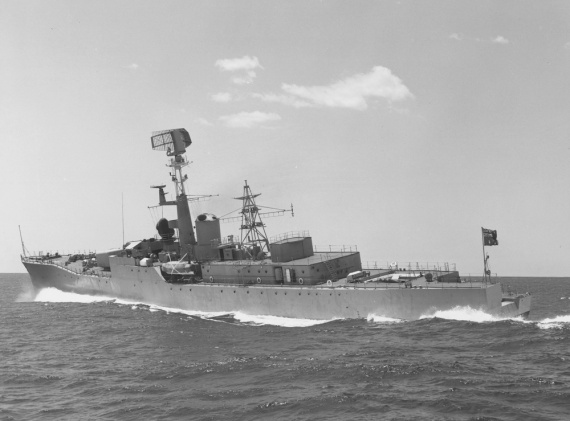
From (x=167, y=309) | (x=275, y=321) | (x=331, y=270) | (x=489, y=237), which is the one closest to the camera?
(x=489, y=237)

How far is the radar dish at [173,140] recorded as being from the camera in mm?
43406

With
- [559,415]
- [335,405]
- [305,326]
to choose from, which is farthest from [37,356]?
[559,415]

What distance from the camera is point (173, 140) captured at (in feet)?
142

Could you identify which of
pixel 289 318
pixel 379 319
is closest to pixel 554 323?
pixel 379 319

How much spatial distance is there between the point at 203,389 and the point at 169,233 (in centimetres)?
2917

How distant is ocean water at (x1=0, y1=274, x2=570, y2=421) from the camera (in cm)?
1578

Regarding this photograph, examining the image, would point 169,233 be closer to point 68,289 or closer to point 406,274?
point 68,289

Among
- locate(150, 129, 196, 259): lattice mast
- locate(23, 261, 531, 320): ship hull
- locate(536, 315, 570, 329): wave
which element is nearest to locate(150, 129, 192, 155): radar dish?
locate(150, 129, 196, 259): lattice mast

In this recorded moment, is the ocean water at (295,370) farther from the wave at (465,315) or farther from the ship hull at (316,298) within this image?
the ship hull at (316,298)

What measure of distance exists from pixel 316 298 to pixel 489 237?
1071 cm

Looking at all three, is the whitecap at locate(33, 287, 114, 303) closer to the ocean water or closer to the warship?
the warship

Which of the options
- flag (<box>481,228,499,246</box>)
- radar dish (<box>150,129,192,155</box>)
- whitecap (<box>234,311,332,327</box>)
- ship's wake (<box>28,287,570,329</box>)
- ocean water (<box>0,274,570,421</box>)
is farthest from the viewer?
radar dish (<box>150,129,192,155</box>)

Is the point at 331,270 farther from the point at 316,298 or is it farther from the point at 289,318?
the point at 289,318

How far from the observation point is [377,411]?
15.3 meters
